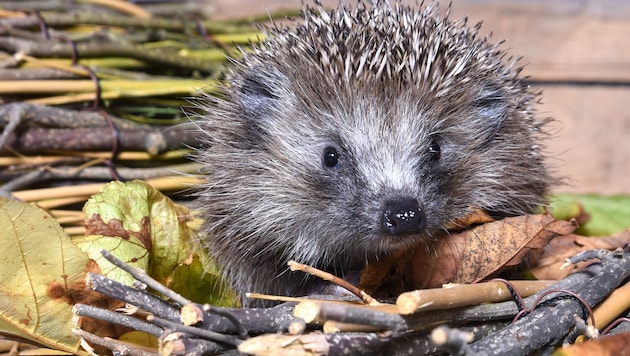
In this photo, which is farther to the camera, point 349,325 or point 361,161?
point 361,161

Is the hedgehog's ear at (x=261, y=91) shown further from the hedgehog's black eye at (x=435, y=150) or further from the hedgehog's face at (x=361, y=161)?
the hedgehog's black eye at (x=435, y=150)

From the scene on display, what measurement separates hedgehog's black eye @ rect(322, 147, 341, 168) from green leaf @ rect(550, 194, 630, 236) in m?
1.00

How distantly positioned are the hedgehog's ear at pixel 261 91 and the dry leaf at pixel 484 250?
54 cm

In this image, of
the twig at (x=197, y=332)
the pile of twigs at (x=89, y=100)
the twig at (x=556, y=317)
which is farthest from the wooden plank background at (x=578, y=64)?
the twig at (x=197, y=332)

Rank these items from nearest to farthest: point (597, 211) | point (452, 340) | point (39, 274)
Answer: point (452, 340), point (39, 274), point (597, 211)

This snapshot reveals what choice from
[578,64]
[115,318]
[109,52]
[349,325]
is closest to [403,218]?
[349,325]

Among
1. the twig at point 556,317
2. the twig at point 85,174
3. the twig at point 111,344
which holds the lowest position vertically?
the twig at point 111,344

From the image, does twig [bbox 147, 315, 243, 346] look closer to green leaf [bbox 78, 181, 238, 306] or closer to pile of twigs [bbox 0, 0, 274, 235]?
green leaf [bbox 78, 181, 238, 306]

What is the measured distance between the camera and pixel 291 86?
6.10 ft

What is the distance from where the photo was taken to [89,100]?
2.30 meters

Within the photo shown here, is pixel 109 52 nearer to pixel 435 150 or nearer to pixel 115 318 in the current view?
pixel 435 150

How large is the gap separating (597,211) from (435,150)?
115 cm

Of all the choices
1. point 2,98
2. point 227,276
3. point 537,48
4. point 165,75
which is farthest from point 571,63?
point 2,98

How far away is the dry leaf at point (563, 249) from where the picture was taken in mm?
1899
